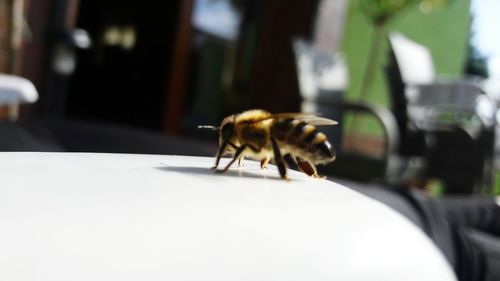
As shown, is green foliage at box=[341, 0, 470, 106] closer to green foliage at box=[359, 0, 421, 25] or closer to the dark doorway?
green foliage at box=[359, 0, 421, 25]

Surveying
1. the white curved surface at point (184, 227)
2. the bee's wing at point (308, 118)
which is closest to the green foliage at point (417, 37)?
the bee's wing at point (308, 118)

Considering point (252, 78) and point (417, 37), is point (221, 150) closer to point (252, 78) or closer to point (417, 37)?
point (252, 78)

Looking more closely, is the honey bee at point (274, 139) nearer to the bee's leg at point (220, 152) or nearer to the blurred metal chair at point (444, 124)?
the bee's leg at point (220, 152)

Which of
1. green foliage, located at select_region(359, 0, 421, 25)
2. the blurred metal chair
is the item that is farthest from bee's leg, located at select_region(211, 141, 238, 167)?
green foliage, located at select_region(359, 0, 421, 25)

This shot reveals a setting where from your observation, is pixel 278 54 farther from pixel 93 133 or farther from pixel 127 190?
pixel 127 190

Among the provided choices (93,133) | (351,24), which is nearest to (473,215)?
(93,133)

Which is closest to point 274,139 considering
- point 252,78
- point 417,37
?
point 252,78
